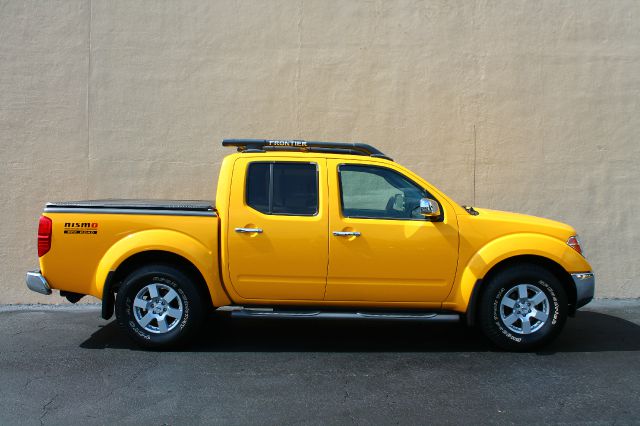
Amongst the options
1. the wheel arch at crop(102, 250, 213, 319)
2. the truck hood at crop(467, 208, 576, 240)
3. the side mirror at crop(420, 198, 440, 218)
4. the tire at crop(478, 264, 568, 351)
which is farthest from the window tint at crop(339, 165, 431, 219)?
the wheel arch at crop(102, 250, 213, 319)

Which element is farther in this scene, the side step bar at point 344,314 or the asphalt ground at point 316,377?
the side step bar at point 344,314

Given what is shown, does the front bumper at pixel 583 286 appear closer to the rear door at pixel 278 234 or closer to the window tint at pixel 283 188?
the rear door at pixel 278 234

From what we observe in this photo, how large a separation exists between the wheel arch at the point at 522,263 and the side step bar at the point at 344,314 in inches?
6.9

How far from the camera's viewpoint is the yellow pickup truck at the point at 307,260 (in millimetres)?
5602

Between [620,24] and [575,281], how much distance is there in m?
4.87

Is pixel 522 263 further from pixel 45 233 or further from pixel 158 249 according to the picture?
pixel 45 233

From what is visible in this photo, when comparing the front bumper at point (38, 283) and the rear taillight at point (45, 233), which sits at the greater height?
the rear taillight at point (45, 233)

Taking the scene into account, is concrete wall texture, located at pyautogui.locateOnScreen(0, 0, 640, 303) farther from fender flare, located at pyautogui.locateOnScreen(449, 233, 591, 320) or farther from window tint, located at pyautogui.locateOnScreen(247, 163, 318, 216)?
fender flare, located at pyautogui.locateOnScreen(449, 233, 591, 320)

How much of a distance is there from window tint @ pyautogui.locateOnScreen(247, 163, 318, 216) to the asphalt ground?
1.44 metres

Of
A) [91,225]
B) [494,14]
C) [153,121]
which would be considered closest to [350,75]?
[494,14]

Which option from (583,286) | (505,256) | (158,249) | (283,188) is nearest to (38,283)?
(158,249)

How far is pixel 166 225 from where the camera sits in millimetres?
5648

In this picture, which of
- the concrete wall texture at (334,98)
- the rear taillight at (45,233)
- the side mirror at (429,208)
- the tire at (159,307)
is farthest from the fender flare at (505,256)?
the rear taillight at (45,233)

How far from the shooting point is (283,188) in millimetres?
5762
